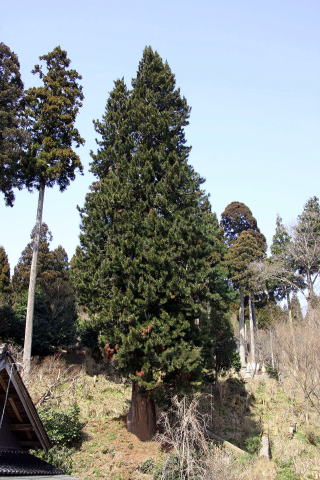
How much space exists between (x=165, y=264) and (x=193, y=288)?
50.3 inches

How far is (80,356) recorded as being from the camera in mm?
22906

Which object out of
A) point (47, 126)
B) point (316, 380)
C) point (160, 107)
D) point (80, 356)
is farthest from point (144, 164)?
point (316, 380)

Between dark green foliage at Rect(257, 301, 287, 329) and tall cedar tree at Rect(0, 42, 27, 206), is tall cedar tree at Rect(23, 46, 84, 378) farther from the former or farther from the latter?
dark green foliage at Rect(257, 301, 287, 329)

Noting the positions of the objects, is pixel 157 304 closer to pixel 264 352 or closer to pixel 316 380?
pixel 316 380

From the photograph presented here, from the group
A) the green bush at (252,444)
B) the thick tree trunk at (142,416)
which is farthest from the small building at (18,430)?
the green bush at (252,444)

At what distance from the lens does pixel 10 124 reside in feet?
64.8

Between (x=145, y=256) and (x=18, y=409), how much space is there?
795cm

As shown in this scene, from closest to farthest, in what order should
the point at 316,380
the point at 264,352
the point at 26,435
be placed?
the point at 26,435, the point at 316,380, the point at 264,352

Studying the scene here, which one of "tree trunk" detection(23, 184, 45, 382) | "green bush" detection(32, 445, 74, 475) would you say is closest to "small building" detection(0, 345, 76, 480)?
"green bush" detection(32, 445, 74, 475)

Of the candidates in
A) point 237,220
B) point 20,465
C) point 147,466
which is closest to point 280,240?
point 237,220

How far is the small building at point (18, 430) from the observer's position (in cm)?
670

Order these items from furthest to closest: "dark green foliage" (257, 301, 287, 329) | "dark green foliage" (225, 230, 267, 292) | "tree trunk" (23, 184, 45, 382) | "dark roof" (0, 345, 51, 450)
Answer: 1. "dark green foliage" (257, 301, 287, 329)
2. "dark green foliage" (225, 230, 267, 292)
3. "tree trunk" (23, 184, 45, 382)
4. "dark roof" (0, 345, 51, 450)

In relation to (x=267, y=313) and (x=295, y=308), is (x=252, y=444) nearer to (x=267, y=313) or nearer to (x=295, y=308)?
(x=295, y=308)

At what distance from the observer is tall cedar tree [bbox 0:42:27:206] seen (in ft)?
62.6
